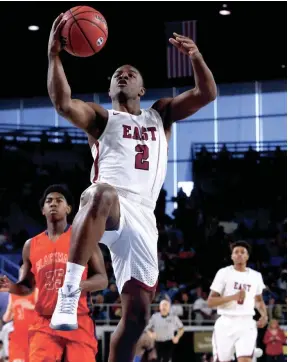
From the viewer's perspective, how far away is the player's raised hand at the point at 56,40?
4902 mm

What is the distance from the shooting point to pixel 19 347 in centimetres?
786

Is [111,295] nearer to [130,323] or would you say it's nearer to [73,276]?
[130,323]

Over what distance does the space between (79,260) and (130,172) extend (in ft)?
2.71

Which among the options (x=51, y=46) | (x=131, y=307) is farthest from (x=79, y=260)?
(x=51, y=46)

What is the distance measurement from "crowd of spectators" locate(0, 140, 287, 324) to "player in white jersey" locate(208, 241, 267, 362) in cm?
809

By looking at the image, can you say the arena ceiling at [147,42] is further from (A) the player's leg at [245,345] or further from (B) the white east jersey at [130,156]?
(B) the white east jersey at [130,156]

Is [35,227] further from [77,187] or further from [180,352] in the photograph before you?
[180,352]

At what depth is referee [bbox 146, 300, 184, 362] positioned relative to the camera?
585 inches

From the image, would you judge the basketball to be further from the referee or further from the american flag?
the american flag

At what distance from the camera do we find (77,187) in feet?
78.4

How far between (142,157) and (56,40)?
3.19ft

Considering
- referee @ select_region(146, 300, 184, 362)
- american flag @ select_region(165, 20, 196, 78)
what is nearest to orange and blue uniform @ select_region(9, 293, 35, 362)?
referee @ select_region(146, 300, 184, 362)

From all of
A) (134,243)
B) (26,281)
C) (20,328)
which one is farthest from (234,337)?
(134,243)

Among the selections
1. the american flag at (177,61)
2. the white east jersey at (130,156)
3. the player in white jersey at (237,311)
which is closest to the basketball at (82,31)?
the white east jersey at (130,156)
